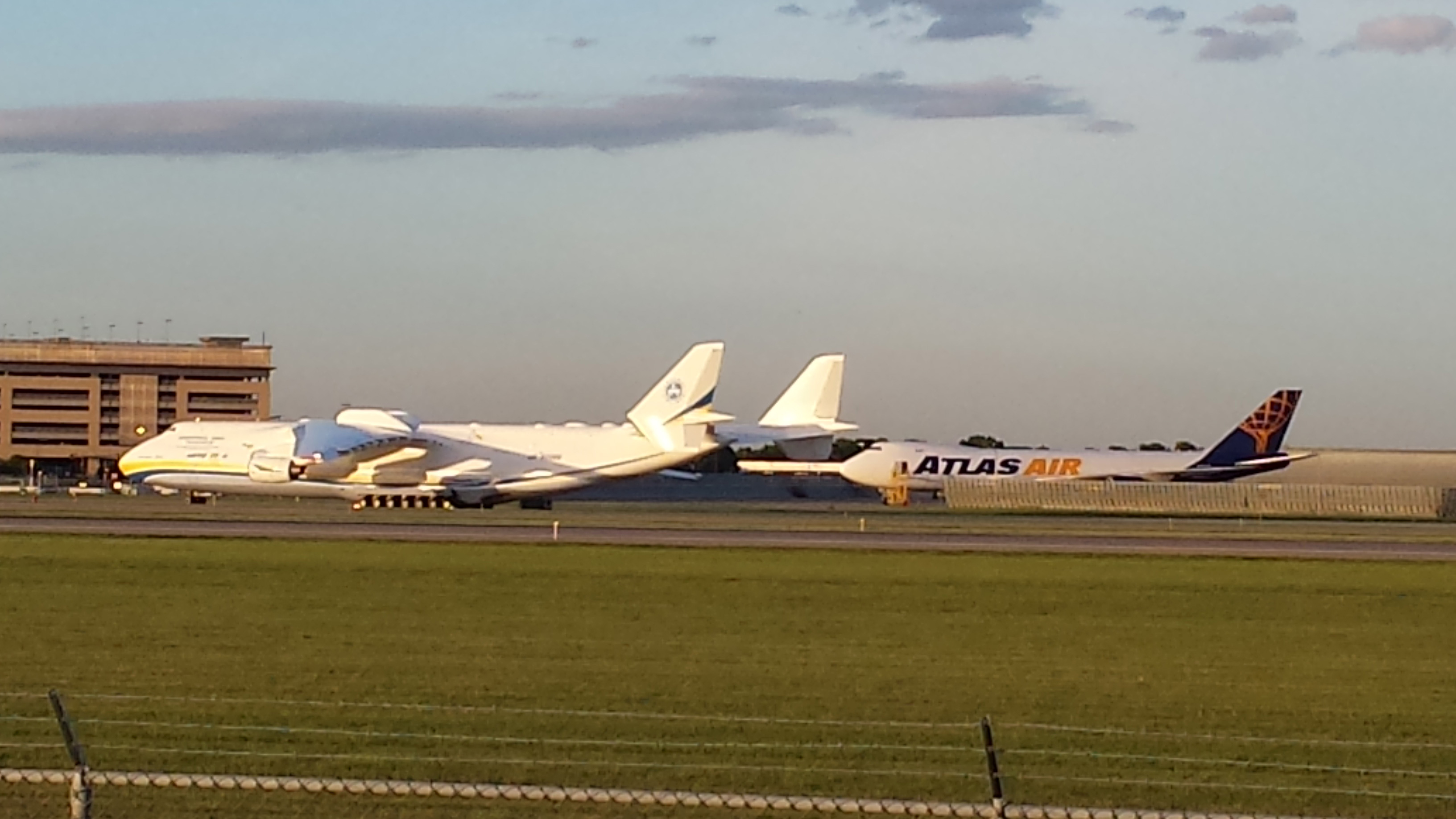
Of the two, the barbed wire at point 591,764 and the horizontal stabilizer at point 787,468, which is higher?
the barbed wire at point 591,764

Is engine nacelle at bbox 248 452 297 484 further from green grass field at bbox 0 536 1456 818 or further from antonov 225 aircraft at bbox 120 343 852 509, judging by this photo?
green grass field at bbox 0 536 1456 818

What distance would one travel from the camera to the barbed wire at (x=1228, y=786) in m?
15.5

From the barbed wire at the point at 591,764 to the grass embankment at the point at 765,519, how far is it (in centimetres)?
4255

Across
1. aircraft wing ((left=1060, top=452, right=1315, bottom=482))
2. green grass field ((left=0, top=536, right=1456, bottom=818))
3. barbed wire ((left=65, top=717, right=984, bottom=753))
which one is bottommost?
aircraft wing ((left=1060, top=452, right=1315, bottom=482))

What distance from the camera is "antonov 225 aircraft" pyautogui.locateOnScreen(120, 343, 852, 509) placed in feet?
274

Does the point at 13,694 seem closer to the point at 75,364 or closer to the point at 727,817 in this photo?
the point at 727,817

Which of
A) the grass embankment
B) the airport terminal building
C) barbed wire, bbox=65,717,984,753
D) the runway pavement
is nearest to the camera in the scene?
barbed wire, bbox=65,717,984,753

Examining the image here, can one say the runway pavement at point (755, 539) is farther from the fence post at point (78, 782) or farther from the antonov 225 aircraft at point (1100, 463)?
the antonov 225 aircraft at point (1100, 463)

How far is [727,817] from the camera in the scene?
14656 millimetres

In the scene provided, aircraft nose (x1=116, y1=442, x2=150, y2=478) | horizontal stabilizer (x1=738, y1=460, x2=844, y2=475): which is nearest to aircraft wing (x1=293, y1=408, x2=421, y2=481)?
aircraft nose (x1=116, y1=442, x2=150, y2=478)

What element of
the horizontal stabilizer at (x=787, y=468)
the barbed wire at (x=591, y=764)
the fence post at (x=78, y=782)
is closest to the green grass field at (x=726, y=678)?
the barbed wire at (x=591, y=764)

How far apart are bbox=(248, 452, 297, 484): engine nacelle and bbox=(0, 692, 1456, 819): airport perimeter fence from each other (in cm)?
6293

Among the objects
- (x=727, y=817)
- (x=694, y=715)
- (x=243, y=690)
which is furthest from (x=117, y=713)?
(x=727, y=817)

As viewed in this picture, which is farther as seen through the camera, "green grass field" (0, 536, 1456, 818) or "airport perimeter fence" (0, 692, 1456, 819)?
"green grass field" (0, 536, 1456, 818)
